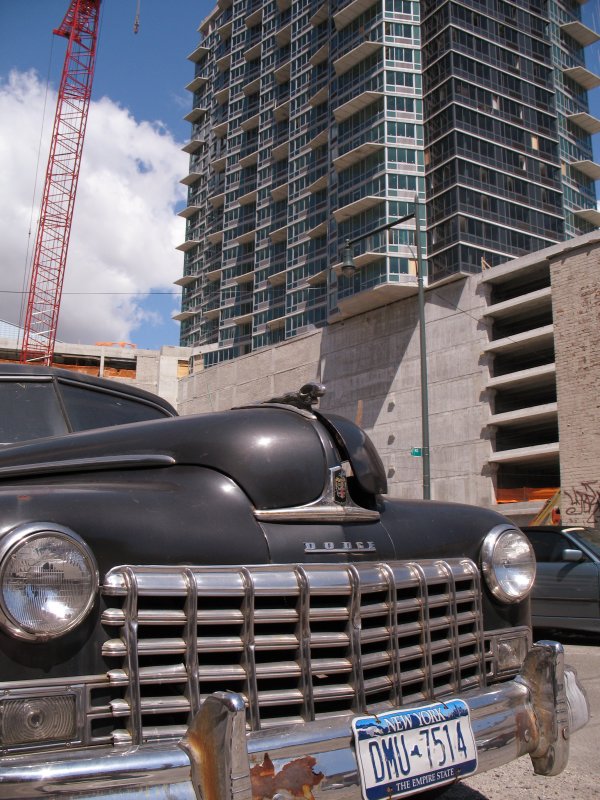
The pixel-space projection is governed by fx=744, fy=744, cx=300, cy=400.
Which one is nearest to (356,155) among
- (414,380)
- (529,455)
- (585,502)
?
(414,380)

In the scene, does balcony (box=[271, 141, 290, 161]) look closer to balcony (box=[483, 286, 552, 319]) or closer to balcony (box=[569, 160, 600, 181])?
balcony (box=[569, 160, 600, 181])

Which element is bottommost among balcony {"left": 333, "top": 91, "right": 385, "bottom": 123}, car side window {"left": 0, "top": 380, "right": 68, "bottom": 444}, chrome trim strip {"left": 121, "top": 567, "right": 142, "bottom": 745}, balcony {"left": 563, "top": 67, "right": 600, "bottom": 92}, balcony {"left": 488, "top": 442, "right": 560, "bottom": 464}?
chrome trim strip {"left": 121, "top": 567, "right": 142, "bottom": 745}

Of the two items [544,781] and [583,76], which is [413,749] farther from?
[583,76]

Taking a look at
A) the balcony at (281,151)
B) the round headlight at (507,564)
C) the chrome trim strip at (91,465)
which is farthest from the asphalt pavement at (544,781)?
the balcony at (281,151)

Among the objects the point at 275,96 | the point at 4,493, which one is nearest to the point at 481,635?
the point at 4,493

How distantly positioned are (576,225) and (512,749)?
55.2 m

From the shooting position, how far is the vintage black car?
1894mm

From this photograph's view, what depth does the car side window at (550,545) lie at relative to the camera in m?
9.38

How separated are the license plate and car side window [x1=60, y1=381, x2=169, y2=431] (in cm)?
236

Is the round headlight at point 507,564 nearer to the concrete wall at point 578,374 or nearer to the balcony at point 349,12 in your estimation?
the concrete wall at point 578,374

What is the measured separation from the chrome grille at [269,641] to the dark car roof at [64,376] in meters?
2.16

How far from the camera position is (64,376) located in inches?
163

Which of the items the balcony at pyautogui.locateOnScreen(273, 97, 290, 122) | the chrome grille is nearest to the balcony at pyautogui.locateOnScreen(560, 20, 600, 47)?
the balcony at pyautogui.locateOnScreen(273, 97, 290, 122)

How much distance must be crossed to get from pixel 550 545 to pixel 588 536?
52 cm
